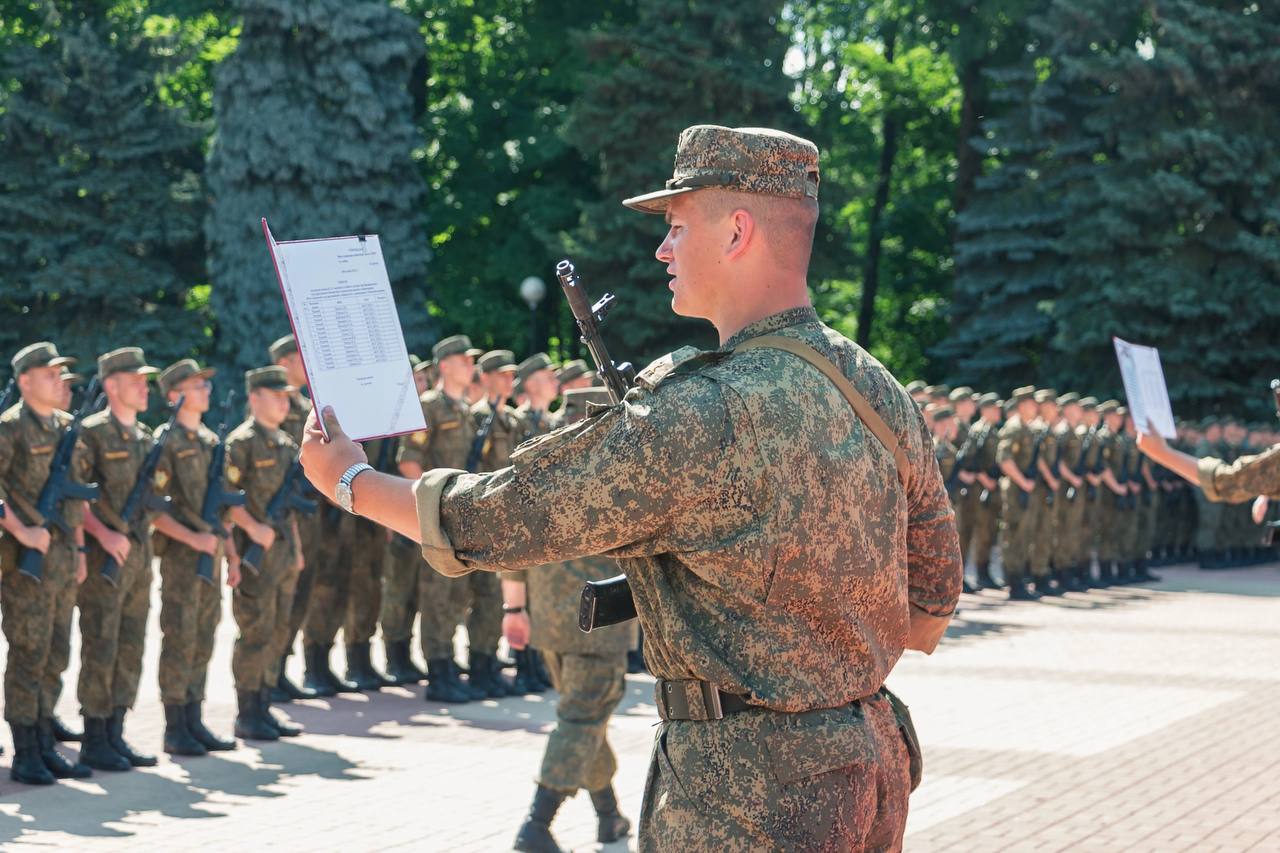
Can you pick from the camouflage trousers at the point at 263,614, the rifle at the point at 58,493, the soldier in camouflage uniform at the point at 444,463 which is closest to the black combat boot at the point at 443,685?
the soldier in camouflage uniform at the point at 444,463

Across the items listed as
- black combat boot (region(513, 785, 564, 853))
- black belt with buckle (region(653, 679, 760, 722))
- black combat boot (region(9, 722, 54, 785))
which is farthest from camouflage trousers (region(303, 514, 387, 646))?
black belt with buckle (region(653, 679, 760, 722))

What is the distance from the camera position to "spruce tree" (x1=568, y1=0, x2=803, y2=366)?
29312 mm

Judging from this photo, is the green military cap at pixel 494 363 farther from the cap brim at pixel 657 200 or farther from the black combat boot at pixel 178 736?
the cap brim at pixel 657 200

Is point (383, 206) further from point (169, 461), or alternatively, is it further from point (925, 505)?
point (925, 505)

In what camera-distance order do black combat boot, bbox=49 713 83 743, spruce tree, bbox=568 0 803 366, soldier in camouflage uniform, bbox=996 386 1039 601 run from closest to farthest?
black combat boot, bbox=49 713 83 743 < soldier in camouflage uniform, bbox=996 386 1039 601 < spruce tree, bbox=568 0 803 366

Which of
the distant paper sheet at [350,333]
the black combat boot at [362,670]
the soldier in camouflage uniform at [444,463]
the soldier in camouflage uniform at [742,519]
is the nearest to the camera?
the soldier in camouflage uniform at [742,519]

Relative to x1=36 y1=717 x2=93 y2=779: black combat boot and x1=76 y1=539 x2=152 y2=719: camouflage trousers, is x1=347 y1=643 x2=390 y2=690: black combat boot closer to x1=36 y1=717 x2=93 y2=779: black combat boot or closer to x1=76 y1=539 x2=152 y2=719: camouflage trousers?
x1=76 y1=539 x2=152 y2=719: camouflage trousers

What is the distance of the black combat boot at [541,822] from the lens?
705 cm

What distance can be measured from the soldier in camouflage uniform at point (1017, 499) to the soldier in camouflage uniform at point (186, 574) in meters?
11.9

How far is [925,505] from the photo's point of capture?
3.68 meters

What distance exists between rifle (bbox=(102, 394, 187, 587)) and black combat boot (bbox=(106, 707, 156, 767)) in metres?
0.71

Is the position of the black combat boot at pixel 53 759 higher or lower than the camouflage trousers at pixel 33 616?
lower

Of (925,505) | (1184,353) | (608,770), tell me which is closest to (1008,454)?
(1184,353)

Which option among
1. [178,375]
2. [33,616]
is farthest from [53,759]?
[178,375]
